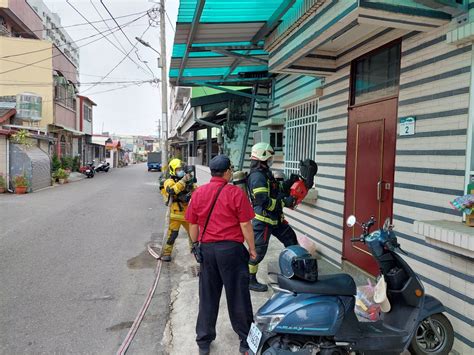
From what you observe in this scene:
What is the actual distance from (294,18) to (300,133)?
8.82 feet

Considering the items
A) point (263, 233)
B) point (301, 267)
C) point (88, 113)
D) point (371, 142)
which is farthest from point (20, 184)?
point (88, 113)

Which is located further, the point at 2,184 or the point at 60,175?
the point at 60,175

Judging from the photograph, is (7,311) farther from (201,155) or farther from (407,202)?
(201,155)

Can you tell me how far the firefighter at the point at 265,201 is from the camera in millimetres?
3998

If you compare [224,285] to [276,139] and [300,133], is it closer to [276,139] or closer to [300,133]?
[300,133]

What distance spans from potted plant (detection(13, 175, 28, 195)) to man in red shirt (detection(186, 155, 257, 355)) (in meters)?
14.9

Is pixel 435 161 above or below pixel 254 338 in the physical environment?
above

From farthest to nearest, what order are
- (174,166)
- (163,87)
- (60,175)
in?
1. (60,175)
2. (163,87)
3. (174,166)

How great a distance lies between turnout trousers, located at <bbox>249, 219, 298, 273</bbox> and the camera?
4352 mm

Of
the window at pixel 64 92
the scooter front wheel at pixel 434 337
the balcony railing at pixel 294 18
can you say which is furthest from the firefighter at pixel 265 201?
the window at pixel 64 92

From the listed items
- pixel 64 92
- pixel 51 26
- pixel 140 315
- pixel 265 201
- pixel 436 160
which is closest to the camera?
pixel 436 160

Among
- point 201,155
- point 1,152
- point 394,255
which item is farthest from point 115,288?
point 201,155

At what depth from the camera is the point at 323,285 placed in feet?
8.73

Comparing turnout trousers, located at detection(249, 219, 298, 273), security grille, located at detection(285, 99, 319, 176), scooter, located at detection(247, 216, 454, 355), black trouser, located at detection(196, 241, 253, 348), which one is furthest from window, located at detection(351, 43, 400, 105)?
black trouser, located at detection(196, 241, 253, 348)
